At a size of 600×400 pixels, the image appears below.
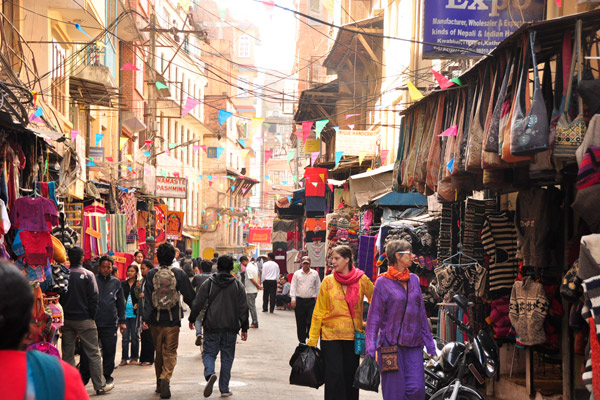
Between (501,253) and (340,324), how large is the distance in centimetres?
234

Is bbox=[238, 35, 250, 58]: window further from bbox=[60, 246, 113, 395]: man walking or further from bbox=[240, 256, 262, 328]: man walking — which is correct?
bbox=[60, 246, 113, 395]: man walking

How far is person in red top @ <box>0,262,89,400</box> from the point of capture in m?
3.05

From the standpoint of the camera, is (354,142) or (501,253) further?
(354,142)

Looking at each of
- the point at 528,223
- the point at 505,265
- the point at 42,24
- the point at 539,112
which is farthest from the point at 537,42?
the point at 42,24

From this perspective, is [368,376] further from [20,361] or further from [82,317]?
[20,361]

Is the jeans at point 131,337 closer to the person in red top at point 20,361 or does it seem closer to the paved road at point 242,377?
the paved road at point 242,377

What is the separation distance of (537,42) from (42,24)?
13920 millimetres

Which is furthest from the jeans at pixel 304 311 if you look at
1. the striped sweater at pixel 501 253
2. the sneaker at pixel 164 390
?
the striped sweater at pixel 501 253

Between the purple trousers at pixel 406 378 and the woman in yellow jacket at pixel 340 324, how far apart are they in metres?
0.65

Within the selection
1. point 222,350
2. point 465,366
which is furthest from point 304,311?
point 465,366

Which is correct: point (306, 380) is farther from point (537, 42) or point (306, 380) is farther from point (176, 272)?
point (537, 42)

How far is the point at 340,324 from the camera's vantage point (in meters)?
8.75

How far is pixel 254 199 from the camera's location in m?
122

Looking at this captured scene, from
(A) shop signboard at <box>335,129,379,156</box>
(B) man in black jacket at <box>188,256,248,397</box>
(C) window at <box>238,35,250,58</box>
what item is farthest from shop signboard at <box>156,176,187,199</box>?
(C) window at <box>238,35,250,58</box>
